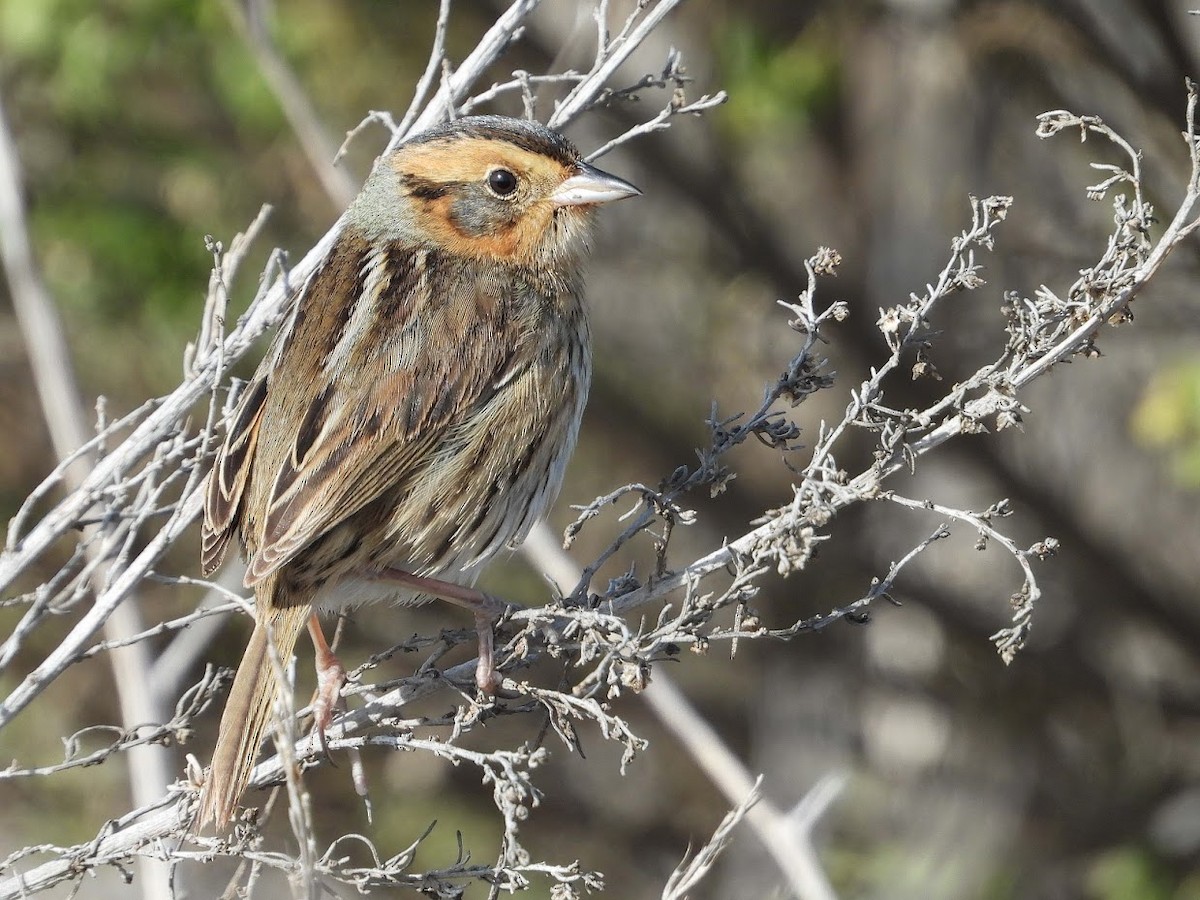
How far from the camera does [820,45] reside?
820cm

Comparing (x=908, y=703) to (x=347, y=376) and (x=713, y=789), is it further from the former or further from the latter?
(x=347, y=376)

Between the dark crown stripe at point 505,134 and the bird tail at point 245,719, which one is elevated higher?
the dark crown stripe at point 505,134

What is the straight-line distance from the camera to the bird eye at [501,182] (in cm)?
430

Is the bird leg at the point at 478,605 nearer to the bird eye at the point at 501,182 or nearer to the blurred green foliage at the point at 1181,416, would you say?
the bird eye at the point at 501,182

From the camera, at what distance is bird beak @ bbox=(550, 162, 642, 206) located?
4.23 metres

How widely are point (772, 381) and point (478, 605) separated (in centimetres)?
471

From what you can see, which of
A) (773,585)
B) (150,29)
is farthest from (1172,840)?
(150,29)

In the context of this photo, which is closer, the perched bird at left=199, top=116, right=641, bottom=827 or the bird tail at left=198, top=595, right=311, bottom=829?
the bird tail at left=198, top=595, right=311, bottom=829

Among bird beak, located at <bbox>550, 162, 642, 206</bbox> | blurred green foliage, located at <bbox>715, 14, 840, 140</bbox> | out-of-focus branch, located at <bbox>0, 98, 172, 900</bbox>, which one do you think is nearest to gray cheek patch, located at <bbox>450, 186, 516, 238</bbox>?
bird beak, located at <bbox>550, 162, 642, 206</bbox>

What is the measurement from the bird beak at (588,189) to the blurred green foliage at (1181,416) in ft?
8.42

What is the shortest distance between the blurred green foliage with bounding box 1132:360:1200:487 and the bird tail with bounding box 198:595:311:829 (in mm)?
3466

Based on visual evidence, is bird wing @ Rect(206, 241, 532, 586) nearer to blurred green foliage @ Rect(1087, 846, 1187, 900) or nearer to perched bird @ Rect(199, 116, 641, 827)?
perched bird @ Rect(199, 116, 641, 827)

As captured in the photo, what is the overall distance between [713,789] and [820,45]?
425 centimetres

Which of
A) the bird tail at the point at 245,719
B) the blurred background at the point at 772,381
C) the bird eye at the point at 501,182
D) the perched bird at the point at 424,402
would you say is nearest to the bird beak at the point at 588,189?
the perched bird at the point at 424,402
